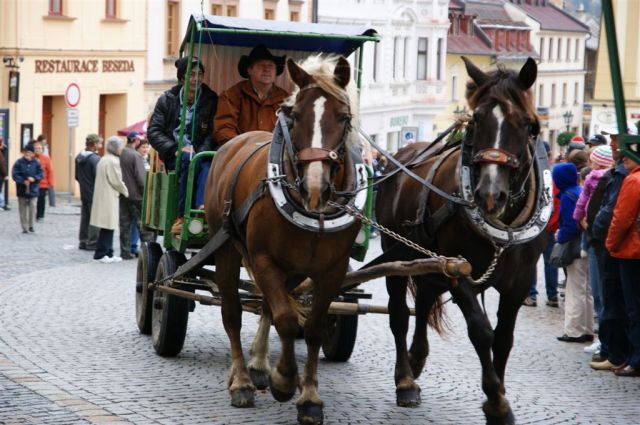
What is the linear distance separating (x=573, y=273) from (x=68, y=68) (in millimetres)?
25437

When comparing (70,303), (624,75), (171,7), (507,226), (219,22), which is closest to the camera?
(624,75)

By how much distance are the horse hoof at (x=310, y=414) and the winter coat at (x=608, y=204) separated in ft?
12.1

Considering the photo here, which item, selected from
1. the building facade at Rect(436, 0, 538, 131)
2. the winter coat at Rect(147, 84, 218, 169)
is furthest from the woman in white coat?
the building facade at Rect(436, 0, 538, 131)

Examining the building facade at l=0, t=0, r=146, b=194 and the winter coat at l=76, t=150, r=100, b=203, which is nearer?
the winter coat at l=76, t=150, r=100, b=203

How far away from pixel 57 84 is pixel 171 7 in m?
6.90

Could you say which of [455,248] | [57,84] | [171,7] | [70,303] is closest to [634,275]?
[455,248]

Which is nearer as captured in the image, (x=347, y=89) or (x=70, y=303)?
(x=347, y=89)

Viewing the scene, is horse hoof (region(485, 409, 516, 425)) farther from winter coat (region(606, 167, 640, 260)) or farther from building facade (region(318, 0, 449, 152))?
building facade (region(318, 0, 449, 152))

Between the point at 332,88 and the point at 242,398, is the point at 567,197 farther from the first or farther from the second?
the point at 332,88

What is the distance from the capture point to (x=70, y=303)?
14.1 metres

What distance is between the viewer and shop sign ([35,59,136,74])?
115ft

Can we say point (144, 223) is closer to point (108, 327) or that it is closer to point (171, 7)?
point (108, 327)

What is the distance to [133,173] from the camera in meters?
19.8

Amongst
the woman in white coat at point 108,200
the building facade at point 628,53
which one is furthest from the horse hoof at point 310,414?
the woman in white coat at point 108,200
